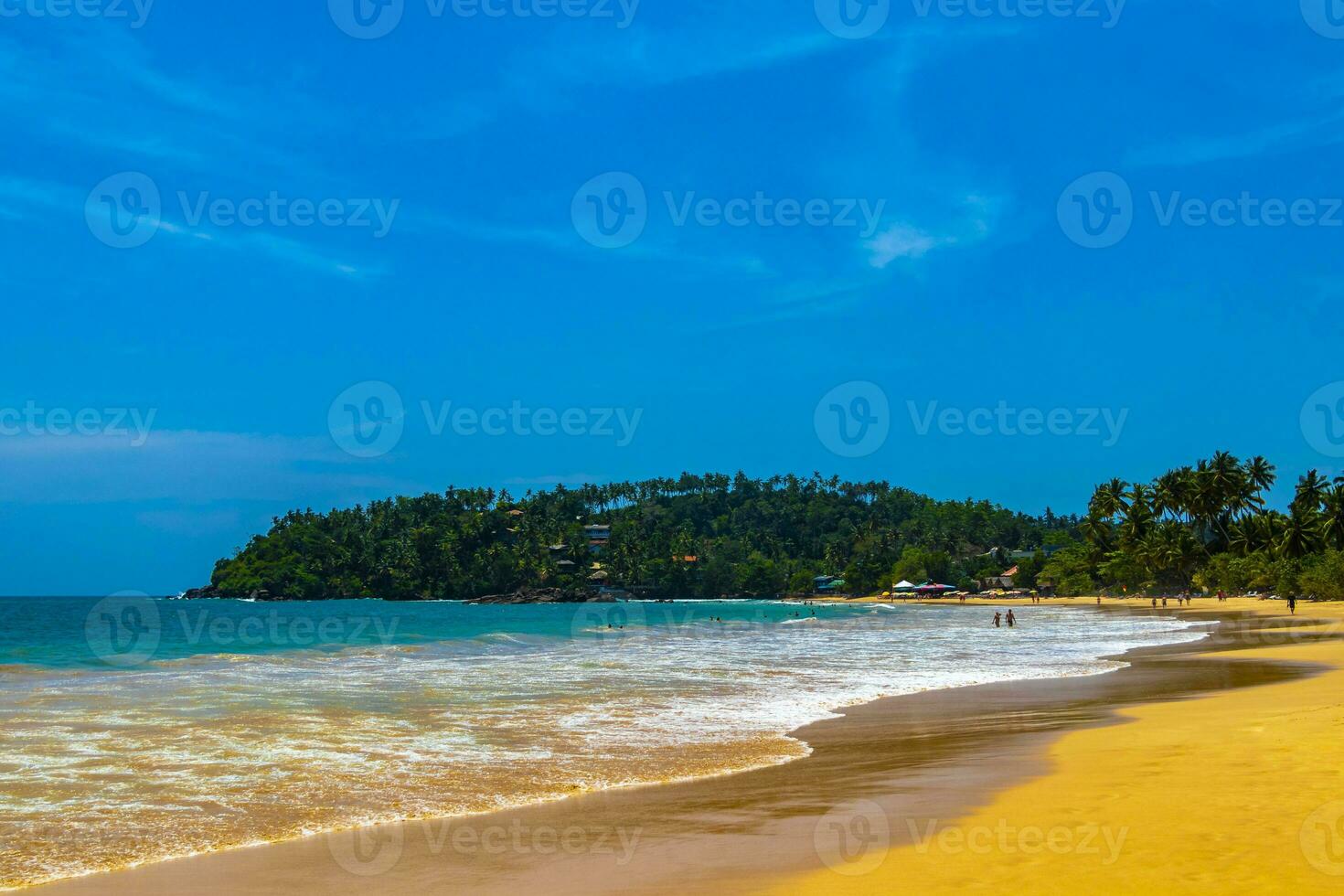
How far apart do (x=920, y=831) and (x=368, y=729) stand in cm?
1067

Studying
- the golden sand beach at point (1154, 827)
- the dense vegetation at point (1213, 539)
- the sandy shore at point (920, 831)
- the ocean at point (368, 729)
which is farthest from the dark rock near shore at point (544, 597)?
the golden sand beach at point (1154, 827)

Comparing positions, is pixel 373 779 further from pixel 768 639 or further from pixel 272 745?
pixel 768 639

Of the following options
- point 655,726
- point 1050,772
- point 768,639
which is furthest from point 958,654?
point 1050,772

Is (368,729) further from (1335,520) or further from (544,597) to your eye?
(544,597)

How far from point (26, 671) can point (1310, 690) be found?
34.8 metres

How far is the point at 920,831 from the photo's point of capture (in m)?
8.73

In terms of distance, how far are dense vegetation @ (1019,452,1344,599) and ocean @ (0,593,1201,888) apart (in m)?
61.9

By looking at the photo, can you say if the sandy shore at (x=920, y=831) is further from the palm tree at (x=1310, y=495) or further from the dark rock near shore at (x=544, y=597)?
the dark rock near shore at (x=544, y=597)

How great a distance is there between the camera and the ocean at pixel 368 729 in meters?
10.2

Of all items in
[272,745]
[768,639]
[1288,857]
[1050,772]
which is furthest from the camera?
[768,639]

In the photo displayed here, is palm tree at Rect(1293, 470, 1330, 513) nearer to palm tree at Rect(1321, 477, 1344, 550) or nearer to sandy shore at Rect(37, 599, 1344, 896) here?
palm tree at Rect(1321, 477, 1344, 550)

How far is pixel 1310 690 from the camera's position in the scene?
1898cm

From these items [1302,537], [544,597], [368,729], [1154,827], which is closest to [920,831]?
[1154,827]

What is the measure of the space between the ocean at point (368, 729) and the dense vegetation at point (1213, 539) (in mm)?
61877
